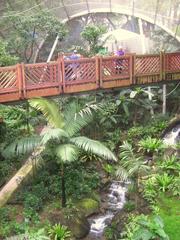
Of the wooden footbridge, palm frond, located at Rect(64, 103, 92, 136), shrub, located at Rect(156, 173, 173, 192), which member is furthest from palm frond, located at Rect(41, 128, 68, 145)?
shrub, located at Rect(156, 173, 173, 192)

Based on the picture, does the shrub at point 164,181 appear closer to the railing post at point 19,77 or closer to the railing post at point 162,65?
the railing post at point 162,65

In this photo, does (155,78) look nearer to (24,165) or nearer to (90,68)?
(90,68)

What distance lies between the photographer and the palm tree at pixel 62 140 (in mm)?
11938

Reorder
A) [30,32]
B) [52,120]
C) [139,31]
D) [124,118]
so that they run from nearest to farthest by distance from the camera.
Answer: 1. [52,120]
2. [124,118]
3. [30,32]
4. [139,31]

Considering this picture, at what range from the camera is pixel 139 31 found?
1076 inches

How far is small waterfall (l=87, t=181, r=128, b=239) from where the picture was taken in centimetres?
1286

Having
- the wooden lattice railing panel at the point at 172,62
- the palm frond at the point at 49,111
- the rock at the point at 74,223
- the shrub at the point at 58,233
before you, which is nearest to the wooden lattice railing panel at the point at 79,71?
the palm frond at the point at 49,111

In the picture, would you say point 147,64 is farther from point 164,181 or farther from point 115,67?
point 164,181

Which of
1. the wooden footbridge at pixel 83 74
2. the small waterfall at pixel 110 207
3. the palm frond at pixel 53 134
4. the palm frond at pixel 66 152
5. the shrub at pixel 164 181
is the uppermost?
the wooden footbridge at pixel 83 74

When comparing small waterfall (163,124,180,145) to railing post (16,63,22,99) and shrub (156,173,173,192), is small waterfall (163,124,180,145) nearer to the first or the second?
shrub (156,173,173,192)

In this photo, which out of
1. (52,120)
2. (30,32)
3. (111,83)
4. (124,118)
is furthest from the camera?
(30,32)

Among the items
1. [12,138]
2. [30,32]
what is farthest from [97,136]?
[30,32]

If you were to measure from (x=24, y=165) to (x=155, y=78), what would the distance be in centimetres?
595

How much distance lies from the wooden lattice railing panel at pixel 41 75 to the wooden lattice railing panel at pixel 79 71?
383 mm
